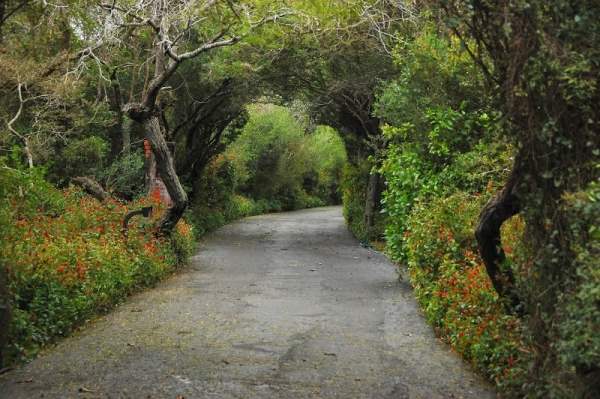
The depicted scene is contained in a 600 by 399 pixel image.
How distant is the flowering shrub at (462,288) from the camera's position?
636 centimetres

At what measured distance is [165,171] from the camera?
53.6 ft

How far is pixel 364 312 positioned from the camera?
11.1m

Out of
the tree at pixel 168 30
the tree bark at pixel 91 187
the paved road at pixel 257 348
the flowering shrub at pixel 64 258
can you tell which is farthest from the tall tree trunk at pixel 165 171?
the paved road at pixel 257 348

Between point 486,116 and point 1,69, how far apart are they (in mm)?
9014

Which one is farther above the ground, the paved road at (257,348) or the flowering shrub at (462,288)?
the flowering shrub at (462,288)

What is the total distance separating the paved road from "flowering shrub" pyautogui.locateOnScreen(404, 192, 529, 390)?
32cm

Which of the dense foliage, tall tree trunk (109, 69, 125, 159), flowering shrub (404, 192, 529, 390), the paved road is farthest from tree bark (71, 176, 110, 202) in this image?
flowering shrub (404, 192, 529, 390)

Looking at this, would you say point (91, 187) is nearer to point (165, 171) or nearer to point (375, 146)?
point (165, 171)

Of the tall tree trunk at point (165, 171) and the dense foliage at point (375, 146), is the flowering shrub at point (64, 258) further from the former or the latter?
the tall tree trunk at point (165, 171)

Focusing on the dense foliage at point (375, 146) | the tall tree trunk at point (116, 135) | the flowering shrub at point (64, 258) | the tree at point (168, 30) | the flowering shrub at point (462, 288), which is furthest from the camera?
the tall tree trunk at point (116, 135)

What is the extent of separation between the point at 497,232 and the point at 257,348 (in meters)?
3.52

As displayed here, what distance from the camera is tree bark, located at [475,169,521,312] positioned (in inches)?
233

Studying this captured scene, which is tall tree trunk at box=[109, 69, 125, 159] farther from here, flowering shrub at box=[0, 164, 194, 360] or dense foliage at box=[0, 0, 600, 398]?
flowering shrub at box=[0, 164, 194, 360]

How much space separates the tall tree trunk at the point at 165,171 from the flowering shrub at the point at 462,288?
643 centimetres
